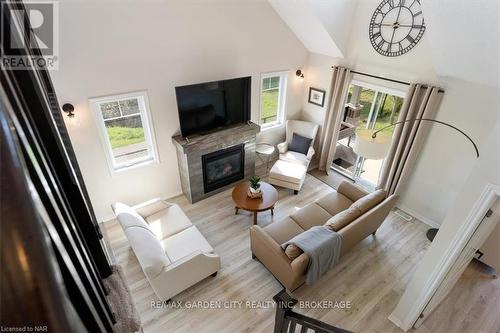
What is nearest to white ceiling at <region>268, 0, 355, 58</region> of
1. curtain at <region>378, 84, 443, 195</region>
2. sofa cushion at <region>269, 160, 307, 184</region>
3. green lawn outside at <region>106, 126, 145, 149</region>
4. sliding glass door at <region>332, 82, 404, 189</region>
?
sliding glass door at <region>332, 82, 404, 189</region>

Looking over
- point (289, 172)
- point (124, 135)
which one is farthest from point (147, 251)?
point (289, 172)

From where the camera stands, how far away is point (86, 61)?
324 centimetres

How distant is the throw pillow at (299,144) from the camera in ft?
17.9

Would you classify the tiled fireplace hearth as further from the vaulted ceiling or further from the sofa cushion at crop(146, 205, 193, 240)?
the vaulted ceiling

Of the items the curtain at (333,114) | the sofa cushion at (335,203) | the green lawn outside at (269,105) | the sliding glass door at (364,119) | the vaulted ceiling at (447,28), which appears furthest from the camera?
the green lawn outside at (269,105)

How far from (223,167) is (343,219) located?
244 cm

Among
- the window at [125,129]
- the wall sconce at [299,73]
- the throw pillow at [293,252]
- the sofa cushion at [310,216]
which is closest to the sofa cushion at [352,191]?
the sofa cushion at [310,216]

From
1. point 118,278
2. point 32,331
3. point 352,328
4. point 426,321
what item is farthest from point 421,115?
point 32,331

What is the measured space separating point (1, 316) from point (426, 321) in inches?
Result: 156

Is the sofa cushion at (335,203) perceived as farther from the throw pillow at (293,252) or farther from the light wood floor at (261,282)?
the throw pillow at (293,252)

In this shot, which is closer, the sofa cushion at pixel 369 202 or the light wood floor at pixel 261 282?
the light wood floor at pixel 261 282

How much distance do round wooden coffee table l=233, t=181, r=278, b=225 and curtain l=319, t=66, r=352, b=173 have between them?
1.82 m

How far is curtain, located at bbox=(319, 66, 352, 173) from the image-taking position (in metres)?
4.81

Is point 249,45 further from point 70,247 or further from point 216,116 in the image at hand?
point 70,247
